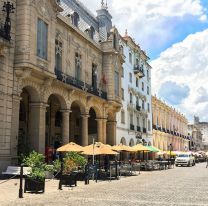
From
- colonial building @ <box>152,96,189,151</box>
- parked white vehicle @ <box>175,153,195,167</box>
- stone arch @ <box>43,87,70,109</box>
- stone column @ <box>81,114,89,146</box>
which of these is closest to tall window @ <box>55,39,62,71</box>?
stone arch @ <box>43,87,70,109</box>

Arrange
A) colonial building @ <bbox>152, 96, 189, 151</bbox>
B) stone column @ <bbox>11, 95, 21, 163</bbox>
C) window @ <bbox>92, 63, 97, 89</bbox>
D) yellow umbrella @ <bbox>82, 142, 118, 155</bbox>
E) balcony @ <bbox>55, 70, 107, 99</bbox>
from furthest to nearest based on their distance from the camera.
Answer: colonial building @ <bbox>152, 96, 189, 151</bbox> < window @ <bbox>92, 63, 97, 89</bbox> < balcony @ <bbox>55, 70, 107, 99</bbox> < yellow umbrella @ <bbox>82, 142, 118, 155</bbox> < stone column @ <bbox>11, 95, 21, 163</bbox>

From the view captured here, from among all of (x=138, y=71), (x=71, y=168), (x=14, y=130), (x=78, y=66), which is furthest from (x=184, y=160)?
(x=71, y=168)

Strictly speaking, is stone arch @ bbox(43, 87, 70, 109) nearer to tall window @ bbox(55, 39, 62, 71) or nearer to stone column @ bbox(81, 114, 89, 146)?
tall window @ bbox(55, 39, 62, 71)

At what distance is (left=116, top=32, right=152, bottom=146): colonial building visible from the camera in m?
49.4

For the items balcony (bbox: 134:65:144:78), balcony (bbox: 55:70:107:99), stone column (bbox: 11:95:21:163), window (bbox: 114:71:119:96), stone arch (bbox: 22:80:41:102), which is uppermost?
balcony (bbox: 134:65:144:78)

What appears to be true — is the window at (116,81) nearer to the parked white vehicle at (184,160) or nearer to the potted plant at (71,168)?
the parked white vehicle at (184,160)

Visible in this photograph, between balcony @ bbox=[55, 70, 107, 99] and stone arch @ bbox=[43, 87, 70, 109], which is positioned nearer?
stone arch @ bbox=[43, 87, 70, 109]

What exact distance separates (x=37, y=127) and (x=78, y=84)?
7.86 m

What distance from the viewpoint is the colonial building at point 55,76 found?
23906 mm

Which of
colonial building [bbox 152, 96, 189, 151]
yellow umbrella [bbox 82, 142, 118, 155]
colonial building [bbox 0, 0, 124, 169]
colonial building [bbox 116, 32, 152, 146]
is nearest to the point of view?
colonial building [bbox 0, 0, 124, 169]

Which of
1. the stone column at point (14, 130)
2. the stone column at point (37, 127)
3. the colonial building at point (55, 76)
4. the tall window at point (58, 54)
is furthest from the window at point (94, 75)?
the stone column at point (14, 130)

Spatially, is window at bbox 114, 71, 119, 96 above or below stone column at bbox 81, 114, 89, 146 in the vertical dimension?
above

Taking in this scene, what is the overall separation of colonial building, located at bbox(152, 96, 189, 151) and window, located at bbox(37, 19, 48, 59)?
3491cm

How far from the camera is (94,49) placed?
1500 inches
